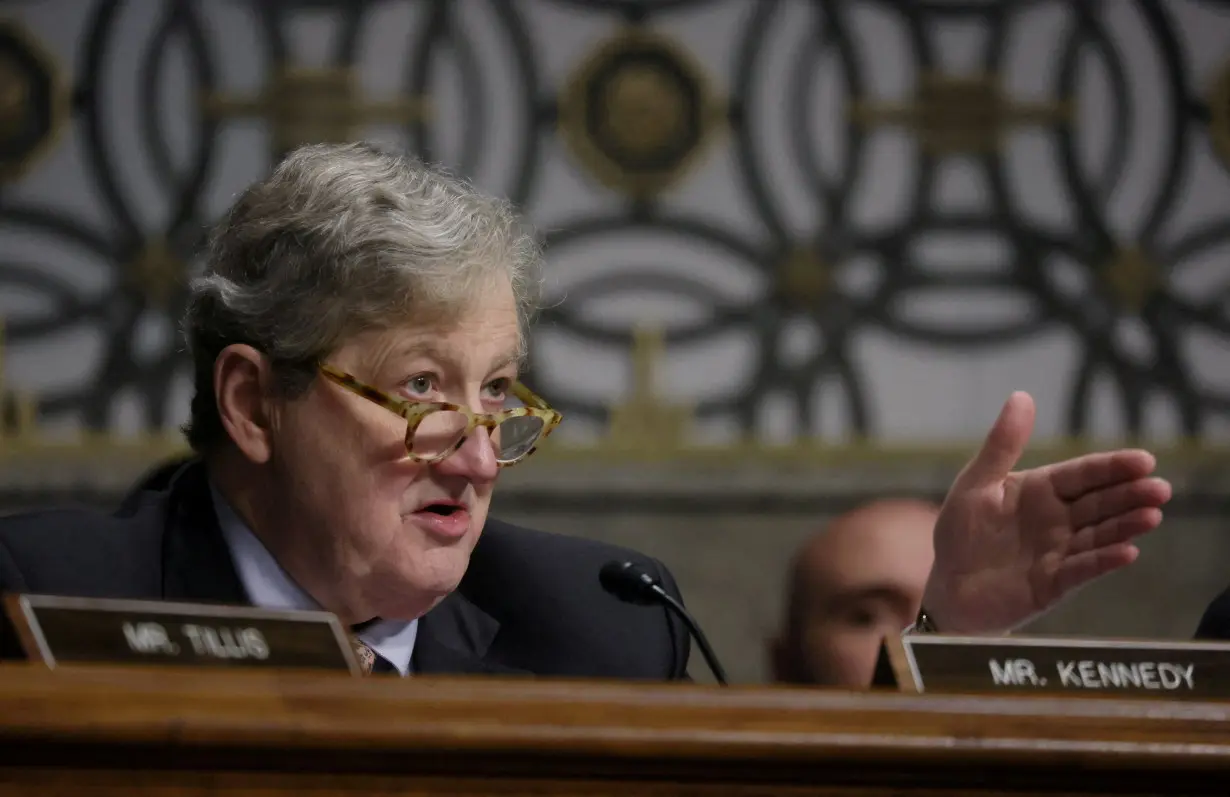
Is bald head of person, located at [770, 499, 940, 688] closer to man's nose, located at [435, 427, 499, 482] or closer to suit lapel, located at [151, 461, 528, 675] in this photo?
suit lapel, located at [151, 461, 528, 675]

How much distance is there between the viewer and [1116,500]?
1827mm

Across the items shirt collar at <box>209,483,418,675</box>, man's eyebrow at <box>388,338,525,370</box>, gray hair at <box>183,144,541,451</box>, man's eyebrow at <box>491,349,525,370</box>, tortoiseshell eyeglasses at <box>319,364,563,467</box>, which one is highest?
gray hair at <box>183,144,541,451</box>

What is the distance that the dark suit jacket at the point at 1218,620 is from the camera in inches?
83.8

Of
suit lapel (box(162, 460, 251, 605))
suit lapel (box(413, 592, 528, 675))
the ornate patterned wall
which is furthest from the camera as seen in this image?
the ornate patterned wall

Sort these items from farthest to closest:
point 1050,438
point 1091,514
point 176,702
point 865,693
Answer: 1. point 1050,438
2. point 1091,514
3. point 865,693
4. point 176,702

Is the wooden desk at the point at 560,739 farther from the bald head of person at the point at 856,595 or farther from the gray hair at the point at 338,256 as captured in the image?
the bald head of person at the point at 856,595

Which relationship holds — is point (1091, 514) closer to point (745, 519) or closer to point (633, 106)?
point (745, 519)

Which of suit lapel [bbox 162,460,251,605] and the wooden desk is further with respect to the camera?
suit lapel [bbox 162,460,251,605]

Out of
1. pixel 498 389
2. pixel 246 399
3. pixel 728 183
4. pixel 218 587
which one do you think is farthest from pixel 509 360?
pixel 728 183

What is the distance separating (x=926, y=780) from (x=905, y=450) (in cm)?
292

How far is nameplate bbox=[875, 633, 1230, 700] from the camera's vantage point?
1.43 meters

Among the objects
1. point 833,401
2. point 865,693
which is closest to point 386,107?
point 833,401

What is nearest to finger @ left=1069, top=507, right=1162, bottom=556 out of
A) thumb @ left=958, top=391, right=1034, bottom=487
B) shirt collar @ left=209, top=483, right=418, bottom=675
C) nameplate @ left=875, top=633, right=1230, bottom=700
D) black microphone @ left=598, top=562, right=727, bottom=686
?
thumb @ left=958, top=391, right=1034, bottom=487

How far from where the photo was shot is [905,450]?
4.20m
